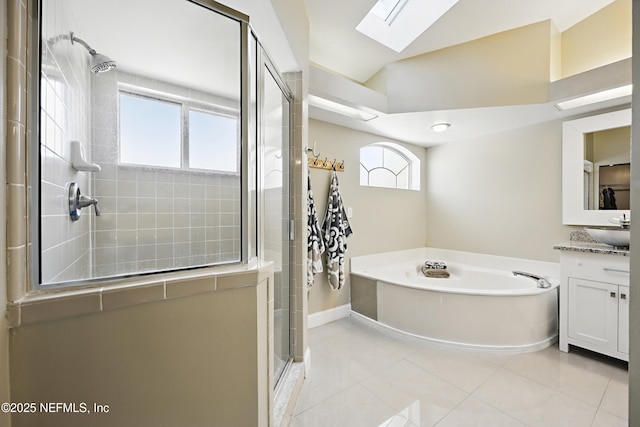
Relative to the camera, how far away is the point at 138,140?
4.56 feet

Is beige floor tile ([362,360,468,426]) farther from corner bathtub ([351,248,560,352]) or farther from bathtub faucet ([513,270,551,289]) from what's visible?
bathtub faucet ([513,270,551,289])

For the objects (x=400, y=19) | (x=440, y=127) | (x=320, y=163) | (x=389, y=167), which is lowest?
(x=320, y=163)

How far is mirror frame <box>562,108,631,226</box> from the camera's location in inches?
93.0

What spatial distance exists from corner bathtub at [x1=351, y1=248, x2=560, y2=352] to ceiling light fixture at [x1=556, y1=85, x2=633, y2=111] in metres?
1.50

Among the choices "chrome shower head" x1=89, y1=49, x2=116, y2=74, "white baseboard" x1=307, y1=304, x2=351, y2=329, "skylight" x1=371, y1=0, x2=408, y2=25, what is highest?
"skylight" x1=371, y1=0, x2=408, y2=25

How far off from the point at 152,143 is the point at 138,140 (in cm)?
8

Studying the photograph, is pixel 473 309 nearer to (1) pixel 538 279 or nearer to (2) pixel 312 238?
(1) pixel 538 279

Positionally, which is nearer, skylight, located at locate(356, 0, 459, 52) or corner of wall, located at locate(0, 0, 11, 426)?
corner of wall, located at locate(0, 0, 11, 426)

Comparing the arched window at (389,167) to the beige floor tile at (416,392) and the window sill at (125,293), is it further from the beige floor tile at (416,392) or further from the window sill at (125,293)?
the window sill at (125,293)

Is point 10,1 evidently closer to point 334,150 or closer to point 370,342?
point 334,150

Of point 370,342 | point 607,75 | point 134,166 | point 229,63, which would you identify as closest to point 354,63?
point 229,63

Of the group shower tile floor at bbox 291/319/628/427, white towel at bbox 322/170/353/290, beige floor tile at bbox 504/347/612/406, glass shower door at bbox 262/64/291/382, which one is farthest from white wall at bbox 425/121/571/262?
glass shower door at bbox 262/64/291/382

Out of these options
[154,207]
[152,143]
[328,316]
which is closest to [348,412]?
[328,316]

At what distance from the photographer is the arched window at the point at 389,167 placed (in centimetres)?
328
